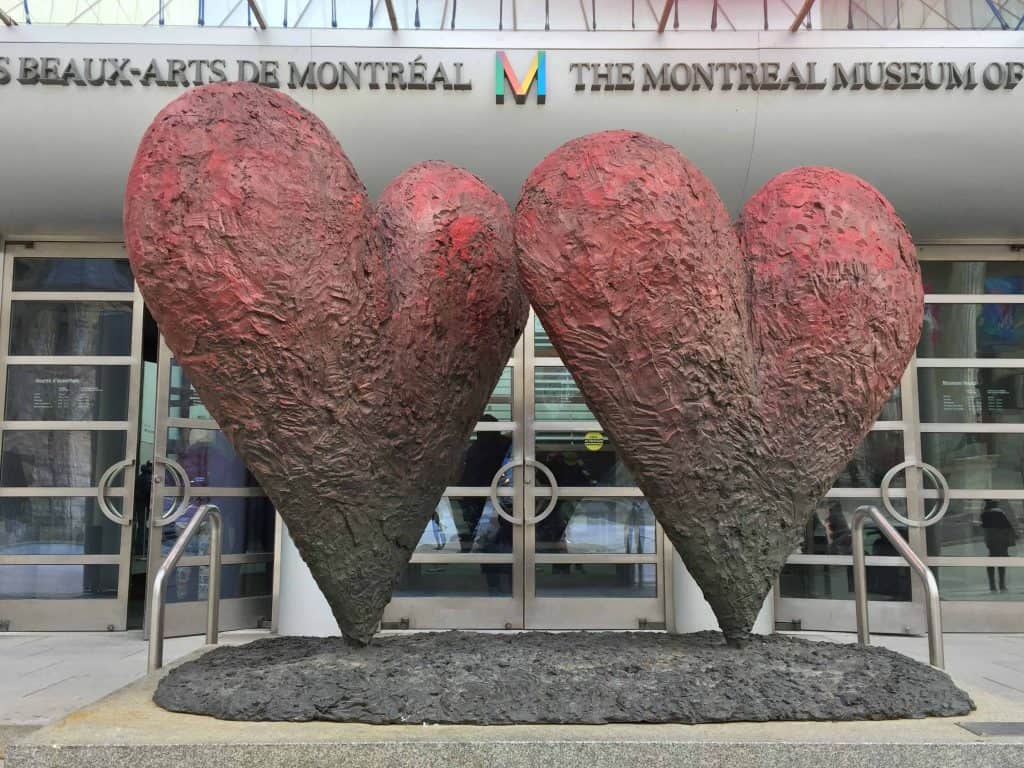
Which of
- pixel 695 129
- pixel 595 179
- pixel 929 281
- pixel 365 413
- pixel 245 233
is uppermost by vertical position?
pixel 695 129

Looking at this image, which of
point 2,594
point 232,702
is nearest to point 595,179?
point 232,702

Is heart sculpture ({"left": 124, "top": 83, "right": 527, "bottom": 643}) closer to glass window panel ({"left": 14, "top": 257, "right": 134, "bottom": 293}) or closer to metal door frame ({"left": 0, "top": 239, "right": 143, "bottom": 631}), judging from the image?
metal door frame ({"left": 0, "top": 239, "right": 143, "bottom": 631})

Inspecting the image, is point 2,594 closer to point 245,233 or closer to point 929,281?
point 245,233

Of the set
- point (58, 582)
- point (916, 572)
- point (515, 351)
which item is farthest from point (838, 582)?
point (58, 582)

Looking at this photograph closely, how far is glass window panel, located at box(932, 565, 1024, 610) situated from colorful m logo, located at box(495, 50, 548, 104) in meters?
4.99

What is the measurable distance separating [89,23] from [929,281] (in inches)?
261

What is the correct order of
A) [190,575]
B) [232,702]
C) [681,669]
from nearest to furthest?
[232,702] < [681,669] < [190,575]

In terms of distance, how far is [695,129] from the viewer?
5.62 m

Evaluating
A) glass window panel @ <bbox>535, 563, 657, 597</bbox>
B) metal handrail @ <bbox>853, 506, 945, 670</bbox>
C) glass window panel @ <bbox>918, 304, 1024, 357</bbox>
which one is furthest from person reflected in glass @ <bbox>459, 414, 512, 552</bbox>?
glass window panel @ <bbox>918, 304, 1024, 357</bbox>

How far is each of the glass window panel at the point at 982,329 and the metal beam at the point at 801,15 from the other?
3.09 metres

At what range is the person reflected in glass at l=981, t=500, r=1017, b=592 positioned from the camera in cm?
721

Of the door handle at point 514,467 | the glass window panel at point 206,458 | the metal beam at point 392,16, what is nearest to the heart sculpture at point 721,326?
the metal beam at point 392,16

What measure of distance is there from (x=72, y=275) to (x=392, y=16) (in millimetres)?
3866

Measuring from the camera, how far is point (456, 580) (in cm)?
731
